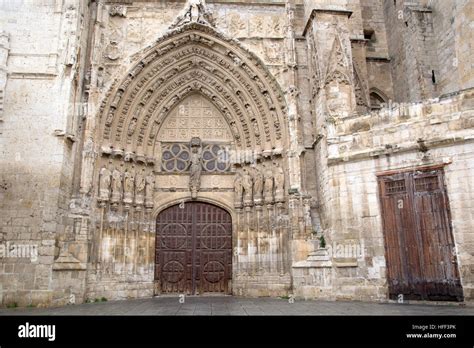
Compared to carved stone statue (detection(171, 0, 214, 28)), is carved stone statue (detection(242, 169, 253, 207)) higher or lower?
lower

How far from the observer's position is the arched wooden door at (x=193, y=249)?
10289mm

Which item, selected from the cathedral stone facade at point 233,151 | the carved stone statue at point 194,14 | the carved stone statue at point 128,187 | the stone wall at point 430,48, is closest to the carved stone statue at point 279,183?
the cathedral stone facade at point 233,151

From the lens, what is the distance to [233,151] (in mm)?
11258

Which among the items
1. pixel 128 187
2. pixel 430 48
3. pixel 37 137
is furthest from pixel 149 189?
pixel 430 48

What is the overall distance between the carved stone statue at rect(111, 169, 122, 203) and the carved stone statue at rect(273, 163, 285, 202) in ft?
13.1

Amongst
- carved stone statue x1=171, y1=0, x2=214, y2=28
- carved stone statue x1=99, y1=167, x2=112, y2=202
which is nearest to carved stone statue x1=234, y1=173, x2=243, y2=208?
carved stone statue x1=99, y1=167, x2=112, y2=202

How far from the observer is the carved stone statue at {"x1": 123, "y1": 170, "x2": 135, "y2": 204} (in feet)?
32.9

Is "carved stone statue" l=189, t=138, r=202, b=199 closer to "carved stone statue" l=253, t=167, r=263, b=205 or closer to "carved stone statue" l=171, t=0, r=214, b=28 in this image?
"carved stone statue" l=253, t=167, r=263, b=205

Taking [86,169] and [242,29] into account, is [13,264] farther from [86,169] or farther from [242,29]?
[242,29]

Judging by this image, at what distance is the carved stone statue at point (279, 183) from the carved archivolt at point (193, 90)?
68 centimetres

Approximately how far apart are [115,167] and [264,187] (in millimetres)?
3911

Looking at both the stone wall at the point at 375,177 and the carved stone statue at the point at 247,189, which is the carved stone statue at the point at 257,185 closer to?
the carved stone statue at the point at 247,189

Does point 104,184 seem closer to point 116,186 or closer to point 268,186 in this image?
point 116,186
